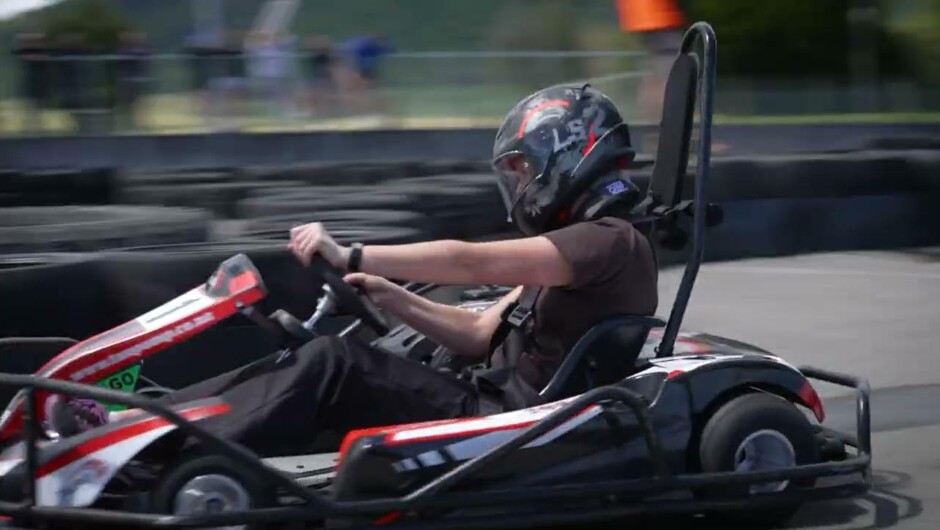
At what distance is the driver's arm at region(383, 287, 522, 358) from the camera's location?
4152 millimetres

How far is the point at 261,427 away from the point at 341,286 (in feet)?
1.32

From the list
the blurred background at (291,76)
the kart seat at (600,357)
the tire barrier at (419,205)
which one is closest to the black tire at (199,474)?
the kart seat at (600,357)

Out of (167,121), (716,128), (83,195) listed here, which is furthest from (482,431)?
(716,128)

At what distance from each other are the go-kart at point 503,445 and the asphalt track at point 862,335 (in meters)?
0.25

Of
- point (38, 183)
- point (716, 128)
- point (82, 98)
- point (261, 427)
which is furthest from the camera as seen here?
point (716, 128)

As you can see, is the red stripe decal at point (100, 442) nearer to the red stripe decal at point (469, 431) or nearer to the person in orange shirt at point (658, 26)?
the red stripe decal at point (469, 431)

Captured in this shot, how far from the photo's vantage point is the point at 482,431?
354 centimetres

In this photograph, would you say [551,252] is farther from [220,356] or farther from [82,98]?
[82,98]

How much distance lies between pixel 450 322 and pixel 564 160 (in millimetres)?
653

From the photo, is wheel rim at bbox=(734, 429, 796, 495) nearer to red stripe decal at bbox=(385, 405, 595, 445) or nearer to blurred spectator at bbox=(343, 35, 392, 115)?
red stripe decal at bbox=(385, 405, 595, 445)

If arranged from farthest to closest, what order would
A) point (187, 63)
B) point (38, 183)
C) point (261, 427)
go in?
1. point (187, 63)
2. point (38, 183)
3. point (261, 427)

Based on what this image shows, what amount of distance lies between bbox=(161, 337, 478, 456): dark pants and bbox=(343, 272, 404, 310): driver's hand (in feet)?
1.26

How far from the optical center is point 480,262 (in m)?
3.65

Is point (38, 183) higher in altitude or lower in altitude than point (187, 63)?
lower
